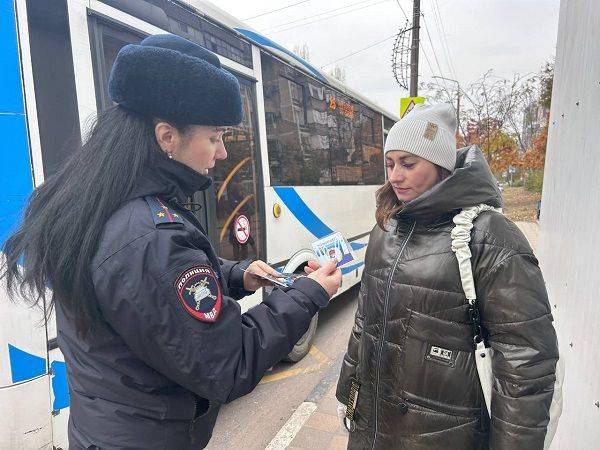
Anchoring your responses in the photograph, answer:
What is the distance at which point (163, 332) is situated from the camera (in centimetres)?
98

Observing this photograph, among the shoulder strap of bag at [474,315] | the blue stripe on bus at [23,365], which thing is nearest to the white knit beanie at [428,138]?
the shoulder strap of bag at [474,315]

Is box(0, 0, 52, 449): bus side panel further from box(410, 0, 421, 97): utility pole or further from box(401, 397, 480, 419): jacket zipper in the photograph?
box(410, 0, 421, 97): utility pole

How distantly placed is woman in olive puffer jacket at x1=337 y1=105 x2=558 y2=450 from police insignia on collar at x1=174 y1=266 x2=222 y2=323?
78 cm

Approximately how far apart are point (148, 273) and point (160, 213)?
170 millimetres

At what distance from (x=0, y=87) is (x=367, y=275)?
1.84 meters

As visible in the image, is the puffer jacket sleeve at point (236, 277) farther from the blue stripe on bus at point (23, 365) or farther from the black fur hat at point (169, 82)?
the blue stripe on bus at point (23, 365)

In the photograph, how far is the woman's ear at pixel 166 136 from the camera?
1134 millimetres

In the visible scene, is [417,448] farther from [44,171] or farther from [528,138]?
[528,138]

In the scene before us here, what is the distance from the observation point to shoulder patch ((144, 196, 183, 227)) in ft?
3.42

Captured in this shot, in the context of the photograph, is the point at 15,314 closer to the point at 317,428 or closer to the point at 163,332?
the point at 163,332

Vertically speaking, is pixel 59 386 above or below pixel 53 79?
below

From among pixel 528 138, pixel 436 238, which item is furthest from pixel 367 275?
pixel 528 138

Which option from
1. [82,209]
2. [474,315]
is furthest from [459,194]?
[82,209]

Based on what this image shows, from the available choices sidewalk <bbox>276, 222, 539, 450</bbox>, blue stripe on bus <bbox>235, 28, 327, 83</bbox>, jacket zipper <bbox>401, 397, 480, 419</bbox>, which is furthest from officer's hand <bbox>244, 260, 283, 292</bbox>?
blue stripe on bus <bbox>235, 28, 327, 83</bbox>
